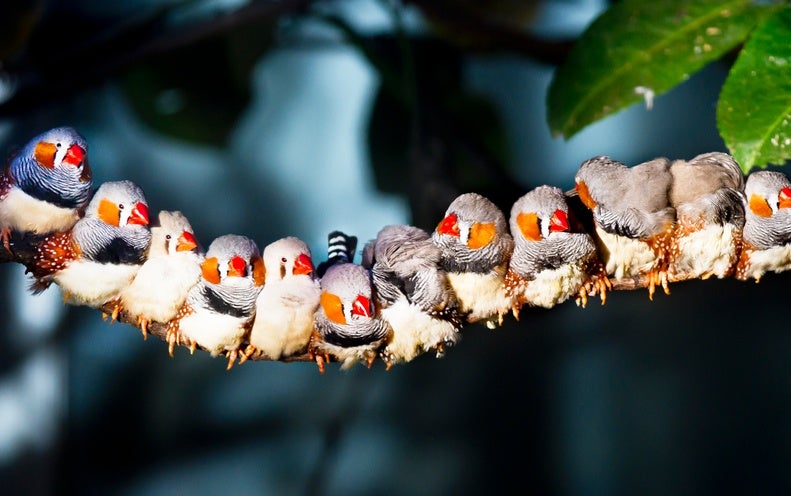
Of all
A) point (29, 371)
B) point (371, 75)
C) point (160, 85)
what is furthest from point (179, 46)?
point (29, 371)

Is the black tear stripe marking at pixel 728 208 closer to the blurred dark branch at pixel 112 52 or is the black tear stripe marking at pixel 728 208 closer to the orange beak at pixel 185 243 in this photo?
the orange beak at pixel 185 243

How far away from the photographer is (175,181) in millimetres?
1079

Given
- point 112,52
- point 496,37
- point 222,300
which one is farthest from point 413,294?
point 112,52

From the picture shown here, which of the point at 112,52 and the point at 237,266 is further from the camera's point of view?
the point at 112,52

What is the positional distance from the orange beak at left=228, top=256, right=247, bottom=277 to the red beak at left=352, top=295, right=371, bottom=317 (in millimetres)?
83

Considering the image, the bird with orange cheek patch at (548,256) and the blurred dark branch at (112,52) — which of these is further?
the blurred dark branch at (112,52)

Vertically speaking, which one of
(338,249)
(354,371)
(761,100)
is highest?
(761,100)

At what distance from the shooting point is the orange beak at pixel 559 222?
50cm

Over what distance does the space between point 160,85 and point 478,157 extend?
0.57 meters

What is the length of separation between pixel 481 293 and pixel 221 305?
196 mm

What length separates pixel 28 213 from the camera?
47cm

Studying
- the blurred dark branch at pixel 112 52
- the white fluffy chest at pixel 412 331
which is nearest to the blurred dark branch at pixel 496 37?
the blurred dark branch at pixel 112 52

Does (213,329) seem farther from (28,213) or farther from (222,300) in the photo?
(28,213)

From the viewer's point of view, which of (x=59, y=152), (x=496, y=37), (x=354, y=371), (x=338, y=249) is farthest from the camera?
(x=354, y=371)
